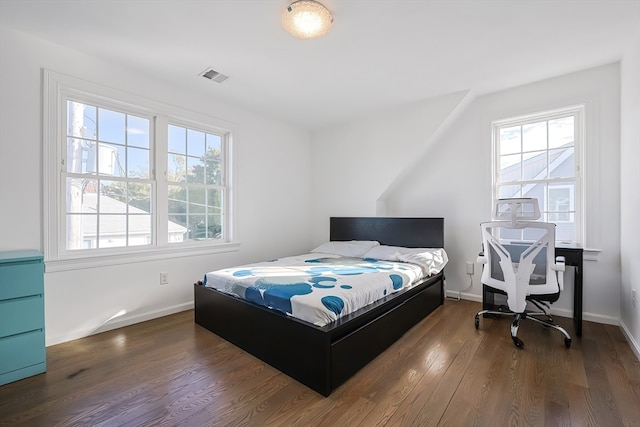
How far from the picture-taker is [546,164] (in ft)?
10.6

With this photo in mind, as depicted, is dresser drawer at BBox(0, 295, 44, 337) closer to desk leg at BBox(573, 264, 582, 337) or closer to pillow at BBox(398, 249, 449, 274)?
pillow at BBox(398, 249, 449, 274)

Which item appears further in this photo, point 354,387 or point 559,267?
point 559,267

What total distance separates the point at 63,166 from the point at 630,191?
15.9 feet

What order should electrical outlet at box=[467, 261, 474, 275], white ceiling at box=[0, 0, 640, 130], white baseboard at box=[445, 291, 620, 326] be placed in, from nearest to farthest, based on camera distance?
white ceiling at box=[0, 0, 640, 130]
white baseboard at box=[445, 291, 620, 326]
electrical outlet at box=[467, 261, 474, 275]

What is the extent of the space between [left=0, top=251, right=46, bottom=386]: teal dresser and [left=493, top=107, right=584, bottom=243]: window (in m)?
4.43

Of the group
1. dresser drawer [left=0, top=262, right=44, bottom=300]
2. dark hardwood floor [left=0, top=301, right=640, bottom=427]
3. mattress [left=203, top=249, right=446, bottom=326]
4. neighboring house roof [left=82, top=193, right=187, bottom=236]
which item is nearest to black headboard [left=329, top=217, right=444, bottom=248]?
mattress [left=203, top=249, right=446, bottom=326]

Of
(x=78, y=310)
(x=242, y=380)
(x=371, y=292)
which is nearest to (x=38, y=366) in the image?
(x=78, y=310)

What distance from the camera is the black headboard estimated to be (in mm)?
3568

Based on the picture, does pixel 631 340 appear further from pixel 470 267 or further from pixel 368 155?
pixel 368 155

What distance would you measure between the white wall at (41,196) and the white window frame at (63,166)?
57 millimetres

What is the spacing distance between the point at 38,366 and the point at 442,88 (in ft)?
14.3

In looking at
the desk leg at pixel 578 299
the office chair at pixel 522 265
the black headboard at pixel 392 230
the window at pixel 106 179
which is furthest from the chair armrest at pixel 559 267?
the window at pixel 106 179

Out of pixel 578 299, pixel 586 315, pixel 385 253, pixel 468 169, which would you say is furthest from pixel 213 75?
pixel 586 315

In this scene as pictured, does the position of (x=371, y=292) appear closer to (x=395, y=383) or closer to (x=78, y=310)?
(x=395, y=383)
